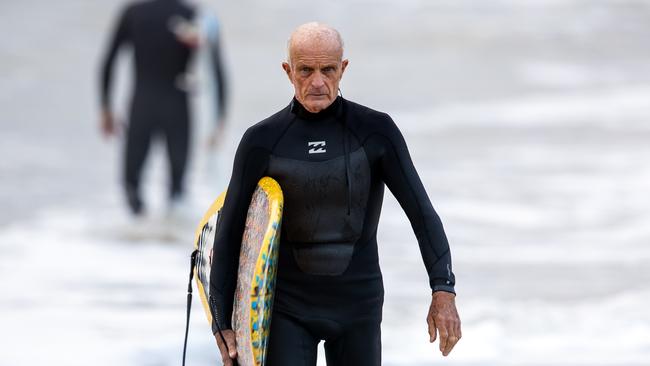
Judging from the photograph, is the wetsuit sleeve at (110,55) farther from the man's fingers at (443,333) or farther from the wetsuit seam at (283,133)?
the man's fingers at (443,333)

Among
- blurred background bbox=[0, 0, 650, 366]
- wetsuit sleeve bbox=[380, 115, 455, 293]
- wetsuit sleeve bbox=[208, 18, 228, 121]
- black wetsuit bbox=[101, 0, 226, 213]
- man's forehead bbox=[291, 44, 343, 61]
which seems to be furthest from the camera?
wetsuit sleeve bbox=[208, 18, 228, 121]

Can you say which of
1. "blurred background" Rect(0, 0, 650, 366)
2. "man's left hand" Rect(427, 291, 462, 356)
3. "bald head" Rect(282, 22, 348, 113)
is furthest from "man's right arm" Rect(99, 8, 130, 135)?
"man's left hand" Rect(427, 291, 462, 356)

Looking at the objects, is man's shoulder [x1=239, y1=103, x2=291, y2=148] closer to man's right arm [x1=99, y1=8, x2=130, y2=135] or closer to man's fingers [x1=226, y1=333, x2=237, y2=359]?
man's fingers [x1=226, y1=333, x2=237, y2=359]

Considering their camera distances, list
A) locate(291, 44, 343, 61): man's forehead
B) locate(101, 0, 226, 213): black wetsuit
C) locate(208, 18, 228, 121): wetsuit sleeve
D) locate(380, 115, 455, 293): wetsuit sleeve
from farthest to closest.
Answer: locate(208, 18, 228, 121): wetsuit sleeve, locate(101, 0, 226, 213): black wetsuit, locate(380, 115, 455, 293): wetsuit sleeve, locate(291, 44, 343, 61): man's forehead

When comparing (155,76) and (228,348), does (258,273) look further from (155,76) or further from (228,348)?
(155,76)

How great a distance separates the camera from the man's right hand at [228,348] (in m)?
4.55

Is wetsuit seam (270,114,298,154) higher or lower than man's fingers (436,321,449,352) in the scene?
higher

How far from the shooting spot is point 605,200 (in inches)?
566

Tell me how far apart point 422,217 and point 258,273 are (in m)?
0.52

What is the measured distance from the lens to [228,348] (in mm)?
4570

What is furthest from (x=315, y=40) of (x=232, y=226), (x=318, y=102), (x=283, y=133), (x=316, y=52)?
(x=232, y=226)

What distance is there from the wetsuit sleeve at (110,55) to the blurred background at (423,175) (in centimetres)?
116

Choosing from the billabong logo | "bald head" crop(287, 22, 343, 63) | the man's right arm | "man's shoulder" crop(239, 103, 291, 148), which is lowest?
the billabong logo

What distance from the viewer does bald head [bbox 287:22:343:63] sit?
443 centimetres
